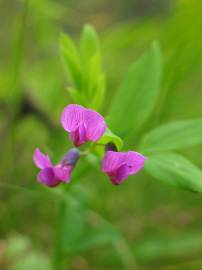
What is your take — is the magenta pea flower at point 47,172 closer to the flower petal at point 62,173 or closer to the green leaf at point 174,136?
the flower petal at point 62,173

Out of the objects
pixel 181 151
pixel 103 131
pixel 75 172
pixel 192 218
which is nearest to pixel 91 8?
pixel 181 151

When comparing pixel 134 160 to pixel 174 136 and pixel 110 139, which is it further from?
pixel 174 136

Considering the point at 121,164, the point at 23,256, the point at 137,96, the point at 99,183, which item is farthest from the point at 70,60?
the point at 99,183

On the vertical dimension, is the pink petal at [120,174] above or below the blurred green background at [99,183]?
below

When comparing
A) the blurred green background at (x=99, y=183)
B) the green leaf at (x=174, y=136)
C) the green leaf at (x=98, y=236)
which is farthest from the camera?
the blurred green background at (x=99, y=183)

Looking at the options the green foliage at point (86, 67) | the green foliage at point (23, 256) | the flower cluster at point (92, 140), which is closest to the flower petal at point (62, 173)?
the flower cluster at point (92, 140)

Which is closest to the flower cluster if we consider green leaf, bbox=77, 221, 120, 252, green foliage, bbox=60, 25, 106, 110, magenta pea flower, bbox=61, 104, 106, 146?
magenta pea flower, bbox=61, 104, 106, 146
